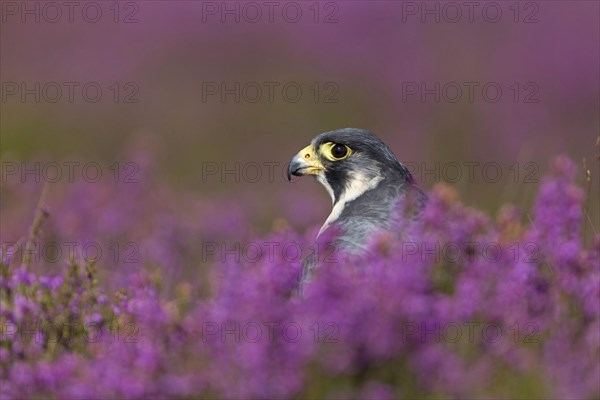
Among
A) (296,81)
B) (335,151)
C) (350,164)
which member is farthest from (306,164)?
(296,81)

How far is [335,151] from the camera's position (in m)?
6.03

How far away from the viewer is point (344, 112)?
17.0 m

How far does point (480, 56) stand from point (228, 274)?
1498 centimetres

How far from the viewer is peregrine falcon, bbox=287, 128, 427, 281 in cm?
516

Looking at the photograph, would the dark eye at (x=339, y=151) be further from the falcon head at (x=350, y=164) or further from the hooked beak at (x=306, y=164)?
the hooked beak at (x=306, y=164)

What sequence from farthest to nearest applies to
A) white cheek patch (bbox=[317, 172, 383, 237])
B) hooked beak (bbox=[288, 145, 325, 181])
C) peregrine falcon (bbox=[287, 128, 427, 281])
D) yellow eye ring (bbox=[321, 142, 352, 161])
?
hooked beak (bbox=[288, 145, 325, 181]) → yellow eye ring (bbox=[321, 142, 352, 161]) → white cheek patch (bbox=[317, 172, 383, 237]) → peregrine falcon (bbox=[287, 128, 427, 281])

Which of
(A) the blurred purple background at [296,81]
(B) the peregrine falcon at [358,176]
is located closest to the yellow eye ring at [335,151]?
(B) the peregrine falcon at [358,176]

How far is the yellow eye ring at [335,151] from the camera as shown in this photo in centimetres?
598

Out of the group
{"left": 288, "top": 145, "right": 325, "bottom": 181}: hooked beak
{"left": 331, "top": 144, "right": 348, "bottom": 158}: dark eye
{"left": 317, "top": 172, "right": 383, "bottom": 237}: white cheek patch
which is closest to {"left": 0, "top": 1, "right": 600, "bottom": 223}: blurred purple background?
{"left": 288, "top": 145, "right": 325, "bottom": 181}: hooked beak

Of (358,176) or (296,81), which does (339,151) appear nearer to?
(358,176)

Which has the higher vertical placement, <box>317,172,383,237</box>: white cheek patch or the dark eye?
the dark eye

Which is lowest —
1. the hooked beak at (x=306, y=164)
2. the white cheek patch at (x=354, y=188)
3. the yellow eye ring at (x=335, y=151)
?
the white cheek patch at (x=354, y=188)

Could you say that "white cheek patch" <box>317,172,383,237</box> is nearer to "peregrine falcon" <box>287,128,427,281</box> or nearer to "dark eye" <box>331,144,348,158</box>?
"peregrine falcon" <box>287,128,427,281</box>

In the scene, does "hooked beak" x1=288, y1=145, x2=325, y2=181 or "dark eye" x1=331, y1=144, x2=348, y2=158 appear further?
"hooked beak" x1=288, y1=145, x2=325, y2=181
